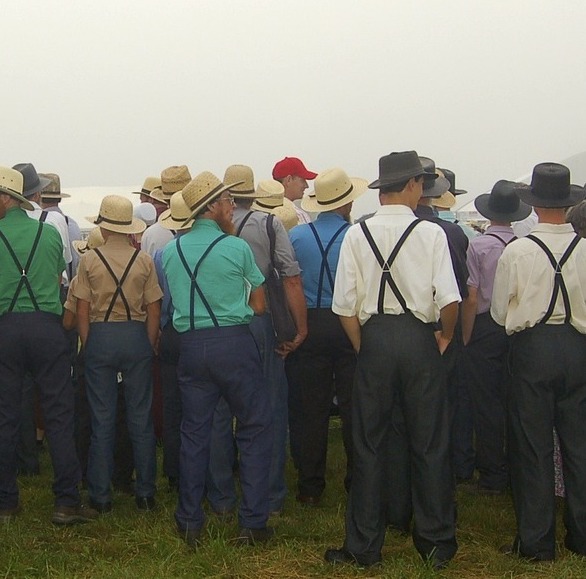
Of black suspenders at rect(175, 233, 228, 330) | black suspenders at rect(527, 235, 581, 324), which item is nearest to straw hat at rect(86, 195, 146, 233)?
black suspenders at rect(175, 233, 228, 330)

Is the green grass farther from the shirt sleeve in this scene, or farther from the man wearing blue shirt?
the shirt sleeve

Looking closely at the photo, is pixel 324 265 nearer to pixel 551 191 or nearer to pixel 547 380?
pixel 551 191

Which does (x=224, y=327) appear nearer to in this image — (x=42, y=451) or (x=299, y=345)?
(x=299, y=345)

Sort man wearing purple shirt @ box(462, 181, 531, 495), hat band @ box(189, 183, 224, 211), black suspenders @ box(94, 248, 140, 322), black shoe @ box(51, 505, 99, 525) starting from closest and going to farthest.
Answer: hat band @ box(189, 183, 224, 211) → black shoe @ box(51, 505, 99, 525) → black suspenders @ box(94, 248, 140, 322) → man wearing purple shirt @ box(462, 181, 531, 495)

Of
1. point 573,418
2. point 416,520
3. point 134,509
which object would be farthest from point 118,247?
point 573,418

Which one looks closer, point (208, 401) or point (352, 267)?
point (352, 267)

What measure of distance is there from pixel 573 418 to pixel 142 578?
7.43 ft

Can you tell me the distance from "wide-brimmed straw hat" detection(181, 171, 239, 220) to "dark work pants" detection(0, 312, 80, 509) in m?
1.14

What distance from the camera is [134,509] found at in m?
5.60

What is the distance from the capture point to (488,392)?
5848 millimetres

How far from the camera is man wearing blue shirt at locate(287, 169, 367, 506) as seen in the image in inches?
213

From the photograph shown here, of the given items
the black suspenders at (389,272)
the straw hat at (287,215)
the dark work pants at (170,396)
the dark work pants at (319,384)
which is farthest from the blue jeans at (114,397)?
the black suspenders at (389,272)

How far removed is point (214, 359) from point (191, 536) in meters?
0.96

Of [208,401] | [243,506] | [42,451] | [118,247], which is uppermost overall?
[118,247]
